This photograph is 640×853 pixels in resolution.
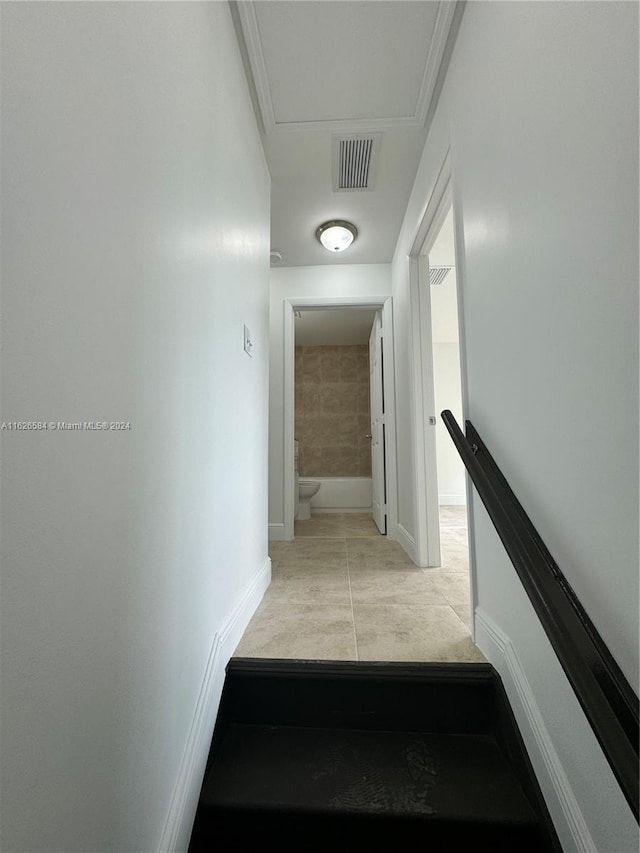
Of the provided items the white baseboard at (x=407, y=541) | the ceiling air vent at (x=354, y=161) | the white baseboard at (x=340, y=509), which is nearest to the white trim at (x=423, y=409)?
the white baseboard at (x=407, y=541)

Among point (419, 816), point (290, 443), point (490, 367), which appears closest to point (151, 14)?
point (490, 367)

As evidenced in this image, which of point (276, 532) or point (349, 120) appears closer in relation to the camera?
point (349, 120)

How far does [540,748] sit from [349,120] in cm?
262

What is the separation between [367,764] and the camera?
1038 millimetres

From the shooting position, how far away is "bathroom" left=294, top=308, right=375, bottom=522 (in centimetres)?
518

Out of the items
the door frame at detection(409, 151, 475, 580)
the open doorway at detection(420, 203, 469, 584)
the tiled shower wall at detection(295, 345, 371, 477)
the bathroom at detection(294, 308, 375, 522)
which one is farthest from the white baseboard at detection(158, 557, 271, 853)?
the tiled shower wall at detection(295, 345, 371, 477)

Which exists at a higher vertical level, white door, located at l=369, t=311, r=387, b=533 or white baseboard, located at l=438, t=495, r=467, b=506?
white door, located at l=369, t=311, r=387, b=533

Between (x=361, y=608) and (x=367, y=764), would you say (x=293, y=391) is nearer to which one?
(x=361, y=608)

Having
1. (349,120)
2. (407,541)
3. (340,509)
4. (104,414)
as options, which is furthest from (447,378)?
(104,414)

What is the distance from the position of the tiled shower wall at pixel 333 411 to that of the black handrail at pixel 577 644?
439 cm

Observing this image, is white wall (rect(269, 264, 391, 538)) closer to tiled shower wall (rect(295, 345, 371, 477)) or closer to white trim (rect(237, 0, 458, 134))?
white trim (rect(237, 0, 458, 134))

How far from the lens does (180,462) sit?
0.97m

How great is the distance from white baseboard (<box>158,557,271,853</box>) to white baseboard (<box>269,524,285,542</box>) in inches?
65.4

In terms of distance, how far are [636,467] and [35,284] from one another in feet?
3.21
